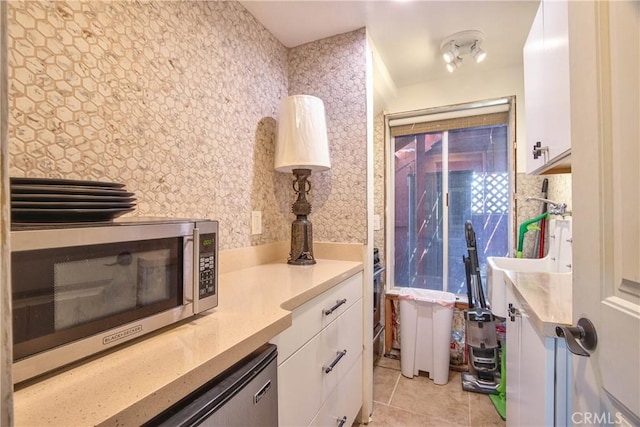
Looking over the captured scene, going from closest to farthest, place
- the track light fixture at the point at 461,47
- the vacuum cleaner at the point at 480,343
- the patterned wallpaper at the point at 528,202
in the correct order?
the track light fixture at the point at 461,47 < the vacuum cleaner at the point at 480,343 < the patterned wallpaper at the point at 528,202

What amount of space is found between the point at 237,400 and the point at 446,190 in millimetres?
2423

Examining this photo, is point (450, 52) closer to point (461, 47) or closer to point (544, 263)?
point (461, 47)

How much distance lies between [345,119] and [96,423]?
5.53ft

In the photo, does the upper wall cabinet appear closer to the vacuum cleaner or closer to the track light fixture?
the track light fixture

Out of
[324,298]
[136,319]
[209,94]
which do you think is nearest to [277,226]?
[324,298]

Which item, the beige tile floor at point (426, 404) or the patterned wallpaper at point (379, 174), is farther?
the patterned wallpaper at point (379, 174)

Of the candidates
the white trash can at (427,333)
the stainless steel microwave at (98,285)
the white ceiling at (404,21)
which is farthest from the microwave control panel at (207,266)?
the white trash can at (427,333)

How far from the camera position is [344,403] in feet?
4.58

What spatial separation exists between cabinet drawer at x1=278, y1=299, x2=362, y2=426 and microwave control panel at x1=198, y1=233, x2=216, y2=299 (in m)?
0.35

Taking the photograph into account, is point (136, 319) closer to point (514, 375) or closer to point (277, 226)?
point (277, 226)

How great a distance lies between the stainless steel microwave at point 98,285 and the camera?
1.55ft

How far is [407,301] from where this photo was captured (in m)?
2.18

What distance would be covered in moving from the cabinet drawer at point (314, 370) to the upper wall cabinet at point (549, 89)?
115 cm

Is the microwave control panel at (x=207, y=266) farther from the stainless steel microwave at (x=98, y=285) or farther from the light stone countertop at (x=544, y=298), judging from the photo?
the light stone countertop at (x=544, y=298)
